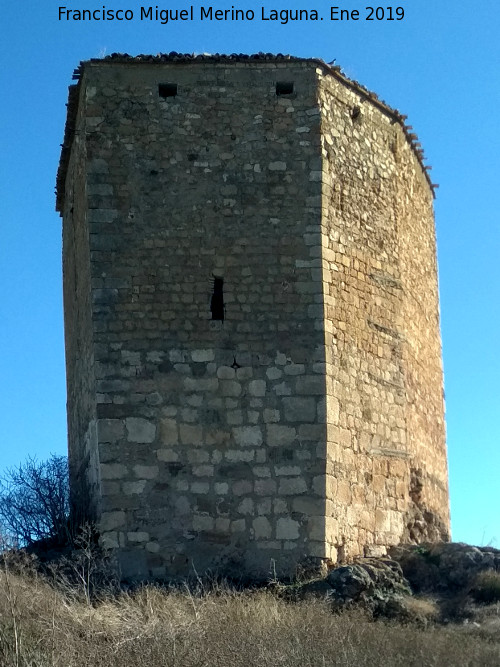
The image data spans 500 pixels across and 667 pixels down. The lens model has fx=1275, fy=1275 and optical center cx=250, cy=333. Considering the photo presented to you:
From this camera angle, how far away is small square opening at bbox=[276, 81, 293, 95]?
551 inches

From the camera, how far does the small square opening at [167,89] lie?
1389 cm

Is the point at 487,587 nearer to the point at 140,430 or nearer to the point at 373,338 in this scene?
the point at 373,338

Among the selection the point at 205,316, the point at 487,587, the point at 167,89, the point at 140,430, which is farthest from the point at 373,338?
the point at 167,89

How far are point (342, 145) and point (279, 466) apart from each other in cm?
377

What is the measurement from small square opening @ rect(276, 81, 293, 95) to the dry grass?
5521 millimetres

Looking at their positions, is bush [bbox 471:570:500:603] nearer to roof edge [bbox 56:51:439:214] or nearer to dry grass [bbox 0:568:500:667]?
dry grass [bbox 0:568:500:667]

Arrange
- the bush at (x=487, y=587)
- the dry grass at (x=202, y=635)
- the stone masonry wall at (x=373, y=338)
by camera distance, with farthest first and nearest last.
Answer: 1. the stone masonry wall at (x=373, y=338)
2. the bush at (x=487, y=587)
3. the dry grass at (x=202, y=635)

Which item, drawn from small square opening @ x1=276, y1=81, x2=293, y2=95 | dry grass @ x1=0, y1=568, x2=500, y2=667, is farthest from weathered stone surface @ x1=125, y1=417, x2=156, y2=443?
small square opening @ x1=276, y1=81, x2=293, y2=95

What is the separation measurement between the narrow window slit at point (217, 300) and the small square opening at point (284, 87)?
225 centimetres

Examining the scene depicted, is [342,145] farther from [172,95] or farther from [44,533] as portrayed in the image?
[44,533]

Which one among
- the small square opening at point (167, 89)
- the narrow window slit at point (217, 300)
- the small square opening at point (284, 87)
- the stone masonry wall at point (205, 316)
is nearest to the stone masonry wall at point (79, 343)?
the stone masonry wall at point (205, 316)

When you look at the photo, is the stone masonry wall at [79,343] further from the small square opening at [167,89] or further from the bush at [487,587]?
the bush at [487,587]

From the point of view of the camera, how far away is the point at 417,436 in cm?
1522

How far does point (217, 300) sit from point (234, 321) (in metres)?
0.30
